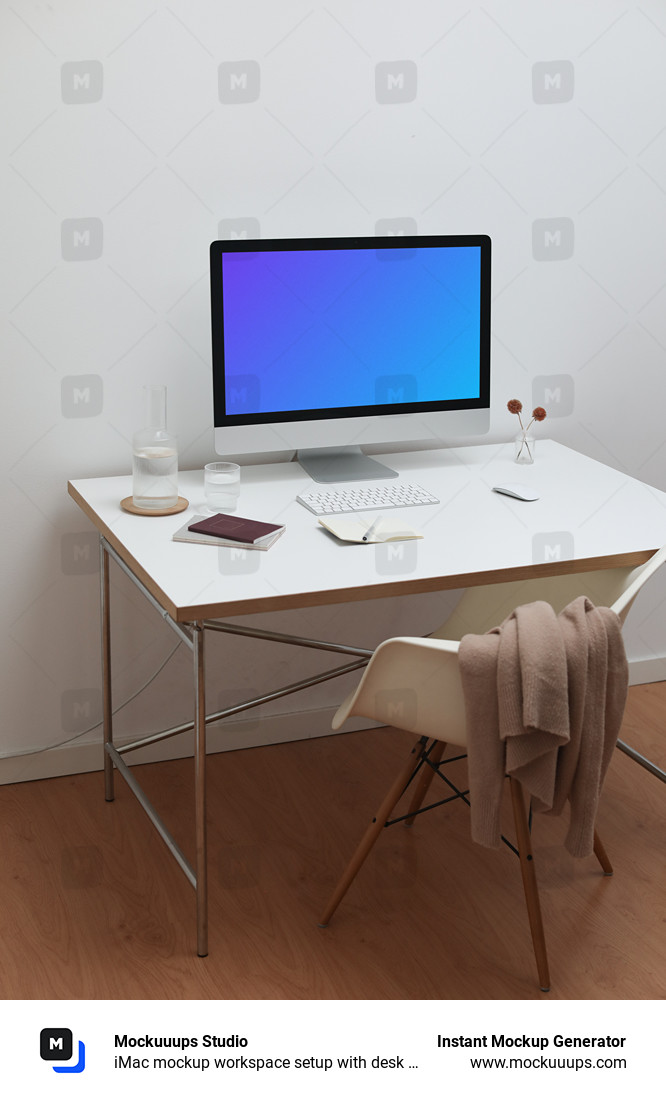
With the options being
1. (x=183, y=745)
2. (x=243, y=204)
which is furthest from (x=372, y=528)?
(x=183, y=745)

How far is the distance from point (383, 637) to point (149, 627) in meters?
0.63

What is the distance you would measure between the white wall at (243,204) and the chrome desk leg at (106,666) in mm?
99

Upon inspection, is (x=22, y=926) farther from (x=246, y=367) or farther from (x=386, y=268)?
(x=386, y=268)

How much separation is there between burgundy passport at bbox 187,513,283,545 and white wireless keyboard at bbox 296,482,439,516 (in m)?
0.14

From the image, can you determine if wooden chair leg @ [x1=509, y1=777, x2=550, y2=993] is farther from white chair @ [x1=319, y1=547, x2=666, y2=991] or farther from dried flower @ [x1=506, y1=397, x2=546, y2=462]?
dried flower @ [x1=506, y1=397, x2=546, y2=462]

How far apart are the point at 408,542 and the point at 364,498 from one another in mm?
249

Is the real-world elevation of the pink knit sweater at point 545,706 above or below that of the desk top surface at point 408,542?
below

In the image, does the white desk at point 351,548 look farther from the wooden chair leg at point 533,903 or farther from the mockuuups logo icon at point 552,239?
the mockuuups logo icon at point 552,239

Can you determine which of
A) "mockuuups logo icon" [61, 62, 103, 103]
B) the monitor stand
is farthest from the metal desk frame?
"mockuuups logo icon" [61, 62, 103, 103]

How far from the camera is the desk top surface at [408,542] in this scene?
6.62 ft

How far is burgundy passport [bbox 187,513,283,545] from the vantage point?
2.18 metres
